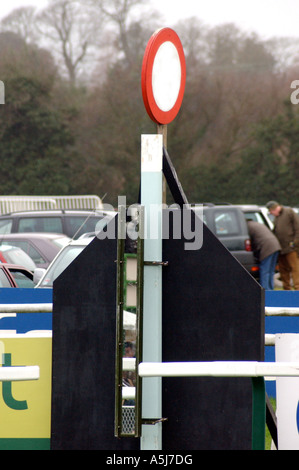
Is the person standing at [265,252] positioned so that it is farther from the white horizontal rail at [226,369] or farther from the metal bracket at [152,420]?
the white horizontal rail at [226,369]

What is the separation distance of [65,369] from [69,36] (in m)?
47.0

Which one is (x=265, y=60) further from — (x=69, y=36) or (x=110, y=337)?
(x=110, y=337)

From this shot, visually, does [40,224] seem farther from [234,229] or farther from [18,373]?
[18,373]

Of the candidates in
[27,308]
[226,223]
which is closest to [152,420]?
[27,308]

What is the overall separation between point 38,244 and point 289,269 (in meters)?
5.21

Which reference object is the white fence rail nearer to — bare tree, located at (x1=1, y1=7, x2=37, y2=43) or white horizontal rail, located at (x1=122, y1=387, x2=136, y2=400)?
bare tree, located at (x1=1, y1=7, x2=37, y2=43)

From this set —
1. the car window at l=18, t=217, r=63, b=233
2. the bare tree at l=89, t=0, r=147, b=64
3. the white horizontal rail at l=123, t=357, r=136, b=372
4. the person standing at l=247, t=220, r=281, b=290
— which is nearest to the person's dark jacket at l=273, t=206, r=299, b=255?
the person standing at l=247, t=220, r=281, b=290

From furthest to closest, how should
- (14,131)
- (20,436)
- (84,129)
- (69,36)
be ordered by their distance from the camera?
(69,36)
(84,129)
(14,131)
(20,436)

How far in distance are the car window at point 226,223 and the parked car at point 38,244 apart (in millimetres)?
5094

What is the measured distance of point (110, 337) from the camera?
358 centimetres

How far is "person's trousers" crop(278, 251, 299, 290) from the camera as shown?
15359mm

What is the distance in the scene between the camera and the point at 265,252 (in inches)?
602

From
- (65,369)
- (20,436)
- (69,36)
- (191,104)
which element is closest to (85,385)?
(65,369)

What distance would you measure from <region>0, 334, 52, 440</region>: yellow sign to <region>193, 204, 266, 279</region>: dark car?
12.1 metres
